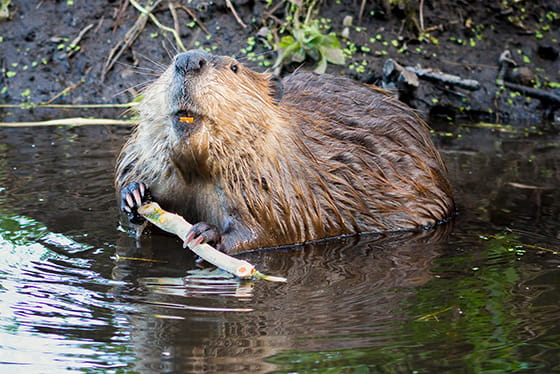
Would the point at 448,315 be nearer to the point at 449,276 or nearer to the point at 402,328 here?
the point at 402,328

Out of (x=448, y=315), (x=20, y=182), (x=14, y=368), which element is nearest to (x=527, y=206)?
(x=448, y=315)

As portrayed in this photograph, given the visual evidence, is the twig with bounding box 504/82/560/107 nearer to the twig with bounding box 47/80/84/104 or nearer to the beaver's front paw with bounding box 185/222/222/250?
the twig with bounding box 47/80/84/104

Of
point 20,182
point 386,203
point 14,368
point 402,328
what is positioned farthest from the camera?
point 20,182

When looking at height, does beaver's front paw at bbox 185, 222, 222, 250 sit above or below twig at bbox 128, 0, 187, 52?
below

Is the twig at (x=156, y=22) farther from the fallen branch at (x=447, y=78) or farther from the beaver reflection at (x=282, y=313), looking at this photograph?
the beaver reflection at (x=282, y=313)

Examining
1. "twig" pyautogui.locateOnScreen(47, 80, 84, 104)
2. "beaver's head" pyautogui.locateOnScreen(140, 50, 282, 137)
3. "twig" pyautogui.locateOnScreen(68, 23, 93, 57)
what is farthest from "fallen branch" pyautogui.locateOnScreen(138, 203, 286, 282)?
"twig" pyautogui.locateOnScreen(68, 23, 93, 57)

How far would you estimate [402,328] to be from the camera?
273cm

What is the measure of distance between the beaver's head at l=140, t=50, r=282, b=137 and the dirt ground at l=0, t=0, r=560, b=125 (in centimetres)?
297

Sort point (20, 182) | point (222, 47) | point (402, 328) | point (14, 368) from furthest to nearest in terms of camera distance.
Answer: point (222, 47) < point (20, 182) < point (402, 328) < point (14, 368)

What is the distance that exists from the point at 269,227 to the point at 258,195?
151 mm

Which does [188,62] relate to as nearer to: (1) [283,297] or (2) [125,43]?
(1) [283,297]

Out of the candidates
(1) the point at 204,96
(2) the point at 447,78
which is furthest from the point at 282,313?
(2) the point at 447,78

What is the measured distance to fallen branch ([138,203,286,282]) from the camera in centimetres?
328

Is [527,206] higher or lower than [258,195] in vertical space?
lower
